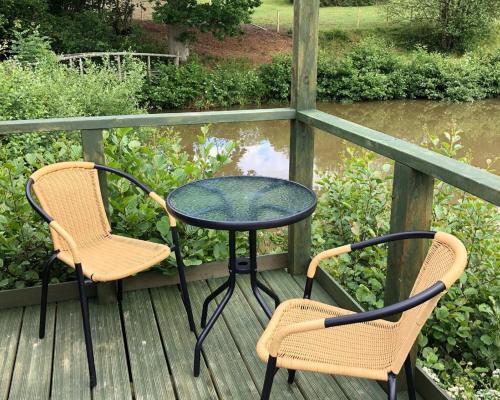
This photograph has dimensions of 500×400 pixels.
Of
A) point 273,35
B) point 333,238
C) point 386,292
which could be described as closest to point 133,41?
point 273,35

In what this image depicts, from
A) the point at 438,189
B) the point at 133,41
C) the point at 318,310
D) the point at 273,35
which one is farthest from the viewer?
the point at 273,35

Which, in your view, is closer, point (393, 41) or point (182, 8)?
point (182, 8)

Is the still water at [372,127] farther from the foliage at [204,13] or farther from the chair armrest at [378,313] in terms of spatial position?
the chair armrest at [378,313]

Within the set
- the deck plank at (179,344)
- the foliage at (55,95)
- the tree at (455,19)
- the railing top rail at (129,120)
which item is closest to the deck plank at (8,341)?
the deck plank at (179,344)

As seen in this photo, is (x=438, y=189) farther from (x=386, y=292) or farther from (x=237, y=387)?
(x=237, y=387)

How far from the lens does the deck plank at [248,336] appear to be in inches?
79.0

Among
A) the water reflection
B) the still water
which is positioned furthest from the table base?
the water reflection

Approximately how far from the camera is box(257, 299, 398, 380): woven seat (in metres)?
1.46

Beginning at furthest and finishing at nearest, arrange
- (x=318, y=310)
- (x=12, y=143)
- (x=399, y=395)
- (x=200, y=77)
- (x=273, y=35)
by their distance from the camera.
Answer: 1. (x=273, y=35)
2. (x=200, y=77)
3. (x=12, y=143)
4. (x=399, y=395)
5. (x=318, y=310)

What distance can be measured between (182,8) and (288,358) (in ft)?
47.3

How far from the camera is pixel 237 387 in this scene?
2.00 meters

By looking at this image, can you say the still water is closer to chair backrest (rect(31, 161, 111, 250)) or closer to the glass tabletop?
the glass tabletop

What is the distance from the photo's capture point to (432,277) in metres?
1.46

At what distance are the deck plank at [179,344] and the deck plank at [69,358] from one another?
0.34 metres
